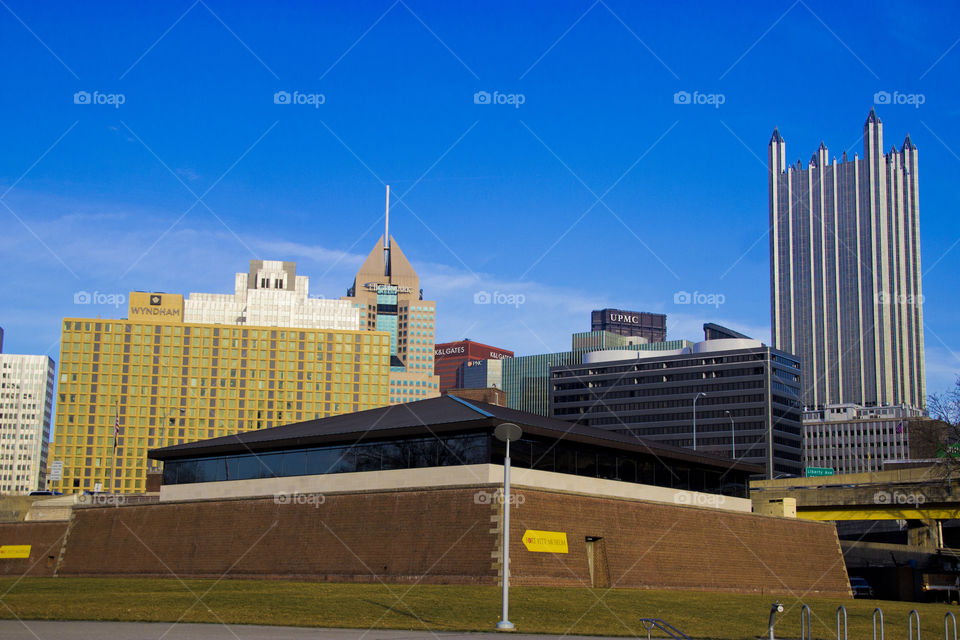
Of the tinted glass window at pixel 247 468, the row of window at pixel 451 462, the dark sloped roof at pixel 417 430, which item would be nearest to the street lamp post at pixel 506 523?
the dark sloped roof at pixel 417 430

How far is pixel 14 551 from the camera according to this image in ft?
202

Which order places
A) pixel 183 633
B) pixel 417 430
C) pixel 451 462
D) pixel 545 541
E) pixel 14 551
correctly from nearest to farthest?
pixel 183 633
pixel 545 541
pixel 451 462
pixel 417 430
pixel 14 551

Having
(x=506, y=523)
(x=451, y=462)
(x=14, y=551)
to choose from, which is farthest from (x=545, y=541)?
(x=14, y=551)

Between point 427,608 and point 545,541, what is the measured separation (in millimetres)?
10791

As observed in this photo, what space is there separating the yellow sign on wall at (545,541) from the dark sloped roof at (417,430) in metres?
4.51

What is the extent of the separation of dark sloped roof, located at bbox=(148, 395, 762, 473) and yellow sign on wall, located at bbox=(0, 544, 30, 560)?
38.9 feet

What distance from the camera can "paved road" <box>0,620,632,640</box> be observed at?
949 inches

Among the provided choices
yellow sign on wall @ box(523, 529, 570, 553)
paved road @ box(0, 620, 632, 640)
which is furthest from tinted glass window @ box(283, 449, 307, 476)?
paved road @ box(0, 620, 632, 640)

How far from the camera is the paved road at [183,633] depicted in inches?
949

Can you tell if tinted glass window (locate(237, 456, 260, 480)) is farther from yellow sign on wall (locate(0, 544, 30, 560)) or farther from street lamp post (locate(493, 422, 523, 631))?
street lamp post (locate(493, 422, 523, 631))

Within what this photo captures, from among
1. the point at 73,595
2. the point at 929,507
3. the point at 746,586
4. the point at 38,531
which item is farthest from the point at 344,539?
the point at 929,507

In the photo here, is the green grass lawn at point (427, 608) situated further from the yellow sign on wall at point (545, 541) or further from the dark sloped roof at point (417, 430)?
the dark sloped roof at point (417, 430)

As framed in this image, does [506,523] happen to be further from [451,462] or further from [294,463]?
[294,463]

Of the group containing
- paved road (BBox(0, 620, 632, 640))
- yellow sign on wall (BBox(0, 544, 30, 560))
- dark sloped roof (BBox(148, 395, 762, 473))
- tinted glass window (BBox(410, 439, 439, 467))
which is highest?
dark sloped roof (BBox(148, 395, 762, 473))
